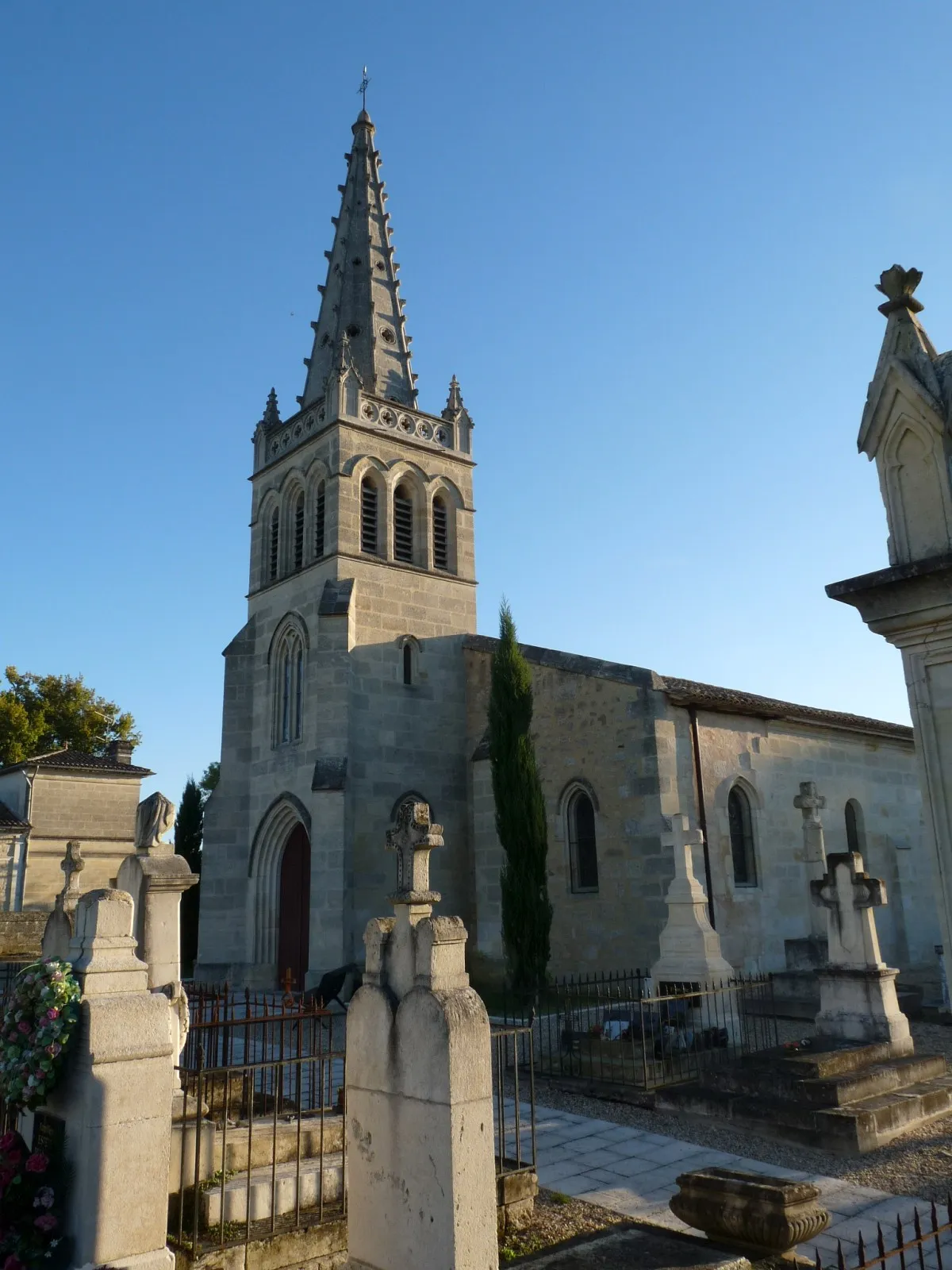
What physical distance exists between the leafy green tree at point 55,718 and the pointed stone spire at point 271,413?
19.1 metres

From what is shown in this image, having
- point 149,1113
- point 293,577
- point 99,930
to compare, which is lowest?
point 149,1113

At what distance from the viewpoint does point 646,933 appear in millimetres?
18109

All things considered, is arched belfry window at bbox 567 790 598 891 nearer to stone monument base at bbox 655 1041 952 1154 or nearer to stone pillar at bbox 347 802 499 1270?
stone monument base at bbox 655 1041 952 1154

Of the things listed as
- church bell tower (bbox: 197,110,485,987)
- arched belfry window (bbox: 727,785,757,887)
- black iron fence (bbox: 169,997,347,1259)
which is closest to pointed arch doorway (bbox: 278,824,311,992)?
church bell tower (bbox: 197,110,485,987)

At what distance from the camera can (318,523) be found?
24.4 metres

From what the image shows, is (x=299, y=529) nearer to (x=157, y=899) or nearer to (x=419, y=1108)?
(x=157, y=899)

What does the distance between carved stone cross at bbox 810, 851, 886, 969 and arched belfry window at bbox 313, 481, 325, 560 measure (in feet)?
50.3

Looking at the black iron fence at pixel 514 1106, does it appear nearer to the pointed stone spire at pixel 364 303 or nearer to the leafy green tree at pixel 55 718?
the pointed stone spire at pixel 364 303

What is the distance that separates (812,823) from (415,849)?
1281 cm

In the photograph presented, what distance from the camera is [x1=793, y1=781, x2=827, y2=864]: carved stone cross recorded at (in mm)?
16531

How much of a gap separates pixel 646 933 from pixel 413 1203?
556 inches

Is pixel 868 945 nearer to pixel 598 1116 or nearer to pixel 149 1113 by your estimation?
pixel 598 1116

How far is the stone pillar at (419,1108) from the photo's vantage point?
4645mm

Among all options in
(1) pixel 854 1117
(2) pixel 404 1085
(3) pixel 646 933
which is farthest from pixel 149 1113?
(3) pixel 646 933
